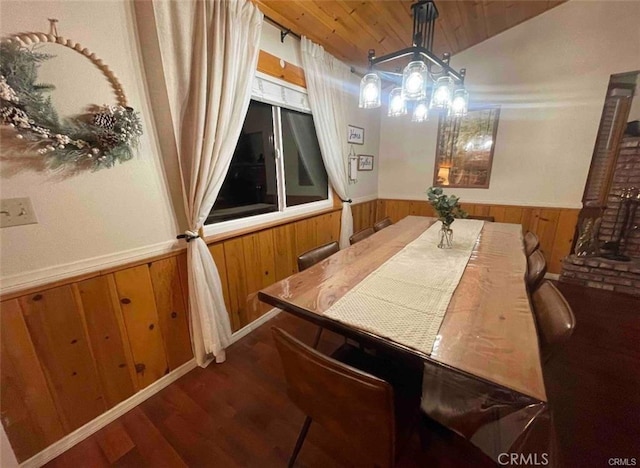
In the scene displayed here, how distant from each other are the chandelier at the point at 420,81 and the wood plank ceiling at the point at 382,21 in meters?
0.68

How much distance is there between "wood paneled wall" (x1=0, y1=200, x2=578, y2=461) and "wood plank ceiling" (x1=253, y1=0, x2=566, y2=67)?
169cm

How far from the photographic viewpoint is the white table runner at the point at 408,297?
36.5 inches

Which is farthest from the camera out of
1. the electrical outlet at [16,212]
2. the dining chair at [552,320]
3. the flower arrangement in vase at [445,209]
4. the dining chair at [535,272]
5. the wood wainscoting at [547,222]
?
the wood wainscoting at [547,222]

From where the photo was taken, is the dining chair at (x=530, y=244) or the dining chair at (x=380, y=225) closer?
the dining chair at (x=530, y=244)

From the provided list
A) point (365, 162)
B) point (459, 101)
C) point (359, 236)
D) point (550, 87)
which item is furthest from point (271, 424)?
point (550, 87)

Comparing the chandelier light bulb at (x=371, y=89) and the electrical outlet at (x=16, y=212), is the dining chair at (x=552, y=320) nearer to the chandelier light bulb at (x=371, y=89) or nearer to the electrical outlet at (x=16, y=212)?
the chandelier light bulb at (x=371, y=89)

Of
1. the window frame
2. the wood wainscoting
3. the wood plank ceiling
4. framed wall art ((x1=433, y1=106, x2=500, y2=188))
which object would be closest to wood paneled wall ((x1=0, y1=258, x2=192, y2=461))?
the window frame

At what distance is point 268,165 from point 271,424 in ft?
6.14

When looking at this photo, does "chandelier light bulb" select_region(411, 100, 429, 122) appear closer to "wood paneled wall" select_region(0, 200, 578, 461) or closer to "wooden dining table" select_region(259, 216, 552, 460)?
"wooden dining table" select_region(259, 216, 552, 460)

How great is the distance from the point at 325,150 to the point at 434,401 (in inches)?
92.8

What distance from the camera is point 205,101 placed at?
1531mm

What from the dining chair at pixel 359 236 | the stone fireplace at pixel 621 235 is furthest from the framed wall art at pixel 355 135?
the stone fireplace at pixel 621 235

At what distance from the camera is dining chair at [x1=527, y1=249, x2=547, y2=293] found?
142cm

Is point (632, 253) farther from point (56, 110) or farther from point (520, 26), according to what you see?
point (56, 110)
